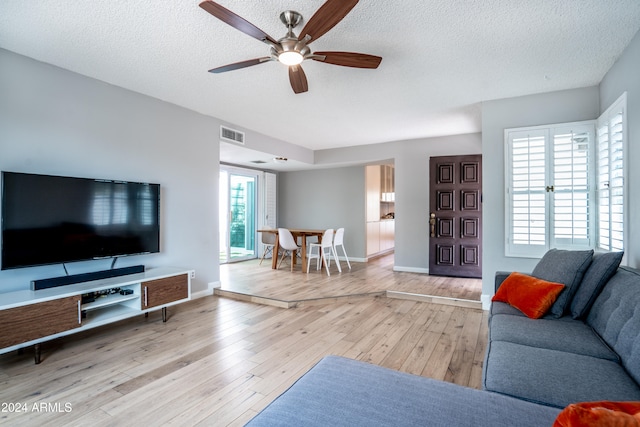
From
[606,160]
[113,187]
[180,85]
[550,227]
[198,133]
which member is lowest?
[550,227]

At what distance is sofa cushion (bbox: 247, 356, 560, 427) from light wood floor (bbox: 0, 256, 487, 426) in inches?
32.1

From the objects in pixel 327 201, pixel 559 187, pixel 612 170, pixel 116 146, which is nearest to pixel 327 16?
pixel 116 146

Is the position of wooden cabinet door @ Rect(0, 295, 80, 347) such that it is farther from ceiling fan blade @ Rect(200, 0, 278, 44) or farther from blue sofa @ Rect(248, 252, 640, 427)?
ceiling fan blade @ Rect(200, 0, 278, 44)

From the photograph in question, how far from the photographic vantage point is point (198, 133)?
428 centimetres

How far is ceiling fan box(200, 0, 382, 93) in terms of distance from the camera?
177cm

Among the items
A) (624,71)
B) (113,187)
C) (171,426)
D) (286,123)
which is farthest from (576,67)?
(113,187)

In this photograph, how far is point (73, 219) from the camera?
2.93 metres

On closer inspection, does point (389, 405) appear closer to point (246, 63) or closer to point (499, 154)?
point (246, 63)

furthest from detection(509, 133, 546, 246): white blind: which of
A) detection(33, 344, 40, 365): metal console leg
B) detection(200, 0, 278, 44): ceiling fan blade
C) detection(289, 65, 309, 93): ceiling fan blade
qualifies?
detection(33, 344, 40, 365): metal console leg

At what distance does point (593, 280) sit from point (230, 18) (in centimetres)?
279

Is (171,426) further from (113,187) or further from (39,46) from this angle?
(39,46)

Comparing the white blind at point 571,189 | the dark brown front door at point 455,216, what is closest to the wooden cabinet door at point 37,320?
the white blind at point 571,189

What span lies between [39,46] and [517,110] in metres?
4.68

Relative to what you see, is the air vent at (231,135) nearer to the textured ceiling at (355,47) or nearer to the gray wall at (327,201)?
the textured ceiling at (355,47)
